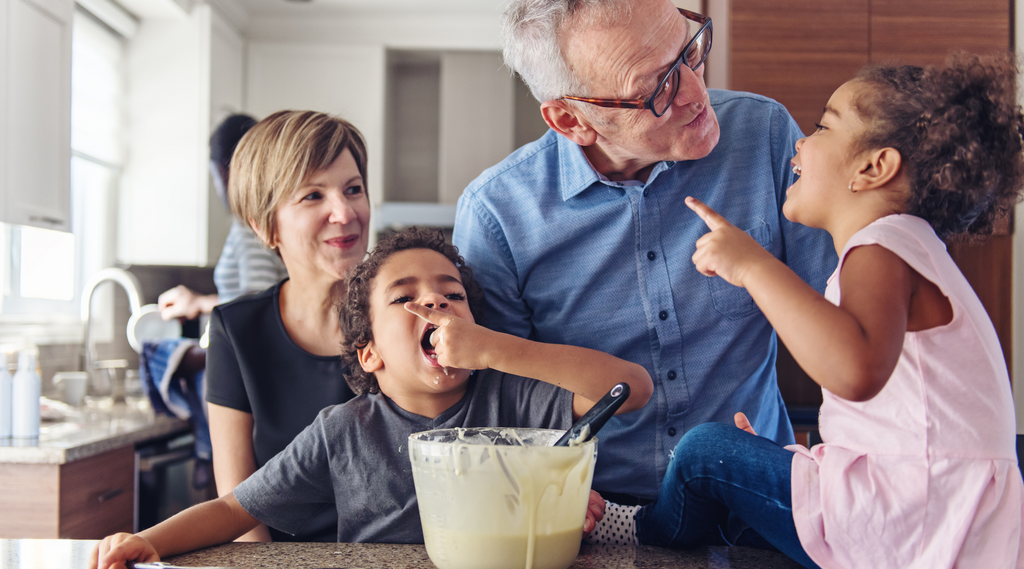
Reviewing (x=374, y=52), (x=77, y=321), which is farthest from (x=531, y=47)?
(x=374, y=52)

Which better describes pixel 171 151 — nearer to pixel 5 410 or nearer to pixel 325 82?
pixel 325 82

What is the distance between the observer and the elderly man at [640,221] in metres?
1.16

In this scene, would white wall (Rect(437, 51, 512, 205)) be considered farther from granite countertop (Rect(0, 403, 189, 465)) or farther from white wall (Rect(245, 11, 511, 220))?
granite countertop (Rect(0, 403, 189, 465))

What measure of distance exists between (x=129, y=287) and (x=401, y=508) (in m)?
2.45

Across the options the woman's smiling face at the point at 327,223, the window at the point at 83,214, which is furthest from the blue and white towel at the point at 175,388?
the woman's smiling face at the point at 327,223

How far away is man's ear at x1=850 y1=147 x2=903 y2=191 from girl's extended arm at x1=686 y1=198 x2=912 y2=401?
5.8 inches

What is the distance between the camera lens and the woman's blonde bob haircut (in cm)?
135

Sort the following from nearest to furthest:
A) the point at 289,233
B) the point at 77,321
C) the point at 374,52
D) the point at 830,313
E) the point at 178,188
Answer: the point at 830,313, the point at 289,233, the point at 77,321, the point at 178,188, the point at 374,52

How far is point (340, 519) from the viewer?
100cm

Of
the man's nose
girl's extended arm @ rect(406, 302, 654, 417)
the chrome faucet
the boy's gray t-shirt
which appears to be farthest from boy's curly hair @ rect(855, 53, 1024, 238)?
the chrome faucet

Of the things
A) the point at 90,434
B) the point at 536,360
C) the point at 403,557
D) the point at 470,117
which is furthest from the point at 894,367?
the point at 470,117

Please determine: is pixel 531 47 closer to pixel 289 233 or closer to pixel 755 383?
pixel 289 233

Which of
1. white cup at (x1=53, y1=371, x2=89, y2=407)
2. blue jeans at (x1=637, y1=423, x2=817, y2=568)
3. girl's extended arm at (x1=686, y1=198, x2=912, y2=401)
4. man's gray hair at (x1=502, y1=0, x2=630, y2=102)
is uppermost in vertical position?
man's gray hair at (x1=502, y1=0, x2=630, y2=102)

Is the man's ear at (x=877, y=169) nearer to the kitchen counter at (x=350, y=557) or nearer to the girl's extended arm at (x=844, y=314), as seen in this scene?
the girl's extended arm at (x=844, y=314)
